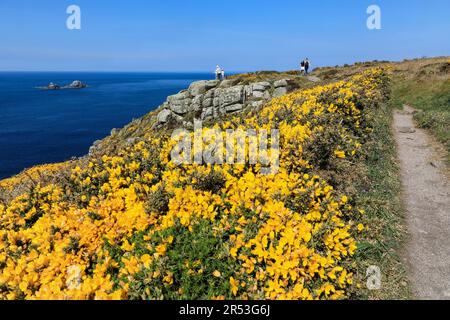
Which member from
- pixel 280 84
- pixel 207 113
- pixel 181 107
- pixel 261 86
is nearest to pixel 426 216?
pixel 280 84

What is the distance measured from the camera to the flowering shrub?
5.59 meters

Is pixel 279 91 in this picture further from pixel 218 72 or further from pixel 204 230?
pixel 204 230

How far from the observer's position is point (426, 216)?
920 cm

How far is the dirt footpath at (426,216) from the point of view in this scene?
660 centimetres

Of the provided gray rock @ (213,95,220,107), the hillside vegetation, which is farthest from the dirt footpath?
gray rock @ (213,95,220,107)

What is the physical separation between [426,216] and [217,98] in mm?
38461

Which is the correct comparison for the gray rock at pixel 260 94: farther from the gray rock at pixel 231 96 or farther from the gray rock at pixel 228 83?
the gray rock at pixel 228 83

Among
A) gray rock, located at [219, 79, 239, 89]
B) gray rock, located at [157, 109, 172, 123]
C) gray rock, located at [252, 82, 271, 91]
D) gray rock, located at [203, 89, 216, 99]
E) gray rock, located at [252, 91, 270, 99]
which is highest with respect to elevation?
gray rock, located at [219, 79, 239, 89]

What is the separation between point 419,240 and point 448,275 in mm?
1377

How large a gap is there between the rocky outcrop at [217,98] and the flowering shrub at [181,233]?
31951 mm

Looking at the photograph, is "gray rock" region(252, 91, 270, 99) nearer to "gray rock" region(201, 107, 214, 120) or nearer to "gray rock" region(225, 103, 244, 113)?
"gray rock" region(225, 103, 244, 113)

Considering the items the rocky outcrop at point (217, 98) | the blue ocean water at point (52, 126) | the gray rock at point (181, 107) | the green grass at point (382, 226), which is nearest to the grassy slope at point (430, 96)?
the green grass at point (382, 226)

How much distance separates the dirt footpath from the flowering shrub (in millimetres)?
1541

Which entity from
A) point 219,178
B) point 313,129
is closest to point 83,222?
point 219,178
